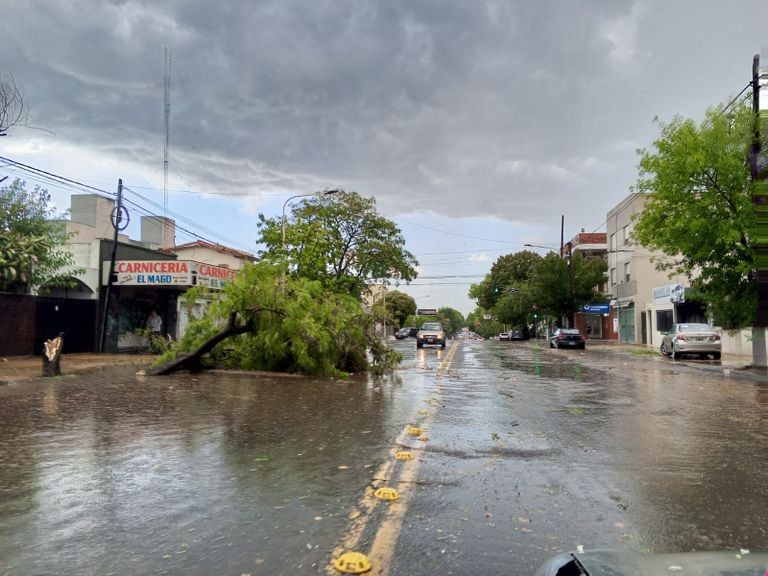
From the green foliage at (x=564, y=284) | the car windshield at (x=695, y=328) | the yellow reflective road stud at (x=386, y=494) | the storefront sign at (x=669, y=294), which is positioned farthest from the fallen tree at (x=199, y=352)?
the green foliage at (x=564, y=284)

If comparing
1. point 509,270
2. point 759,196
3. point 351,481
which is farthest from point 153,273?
point 509,270

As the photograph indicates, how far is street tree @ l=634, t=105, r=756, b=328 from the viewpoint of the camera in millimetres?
18109

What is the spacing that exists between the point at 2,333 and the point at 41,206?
19.8ft

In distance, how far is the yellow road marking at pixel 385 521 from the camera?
3600 millimetres

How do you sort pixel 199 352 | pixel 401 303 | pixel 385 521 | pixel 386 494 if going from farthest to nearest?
pixel 401 303 → pixel 199 352 → pixel 386 494 → pixel 385 521

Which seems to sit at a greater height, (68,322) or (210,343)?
(68,322)

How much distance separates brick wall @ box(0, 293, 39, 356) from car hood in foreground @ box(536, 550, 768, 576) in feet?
72.3

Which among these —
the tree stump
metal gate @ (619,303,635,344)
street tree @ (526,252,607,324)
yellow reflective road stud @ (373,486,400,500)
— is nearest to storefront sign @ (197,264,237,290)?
the tree stump

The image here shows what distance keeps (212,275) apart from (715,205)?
19.9m

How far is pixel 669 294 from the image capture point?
3606 cm

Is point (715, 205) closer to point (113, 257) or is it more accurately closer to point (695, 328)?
point (695, 328)

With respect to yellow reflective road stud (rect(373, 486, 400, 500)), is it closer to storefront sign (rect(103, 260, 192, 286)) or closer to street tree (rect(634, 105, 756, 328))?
street tree (rect(634, 105, 756, 328))

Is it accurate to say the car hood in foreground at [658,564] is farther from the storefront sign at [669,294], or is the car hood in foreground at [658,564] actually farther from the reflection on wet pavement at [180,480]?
the storefront sign at [669,294]

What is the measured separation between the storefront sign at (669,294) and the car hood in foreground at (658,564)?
3462 centimetres
